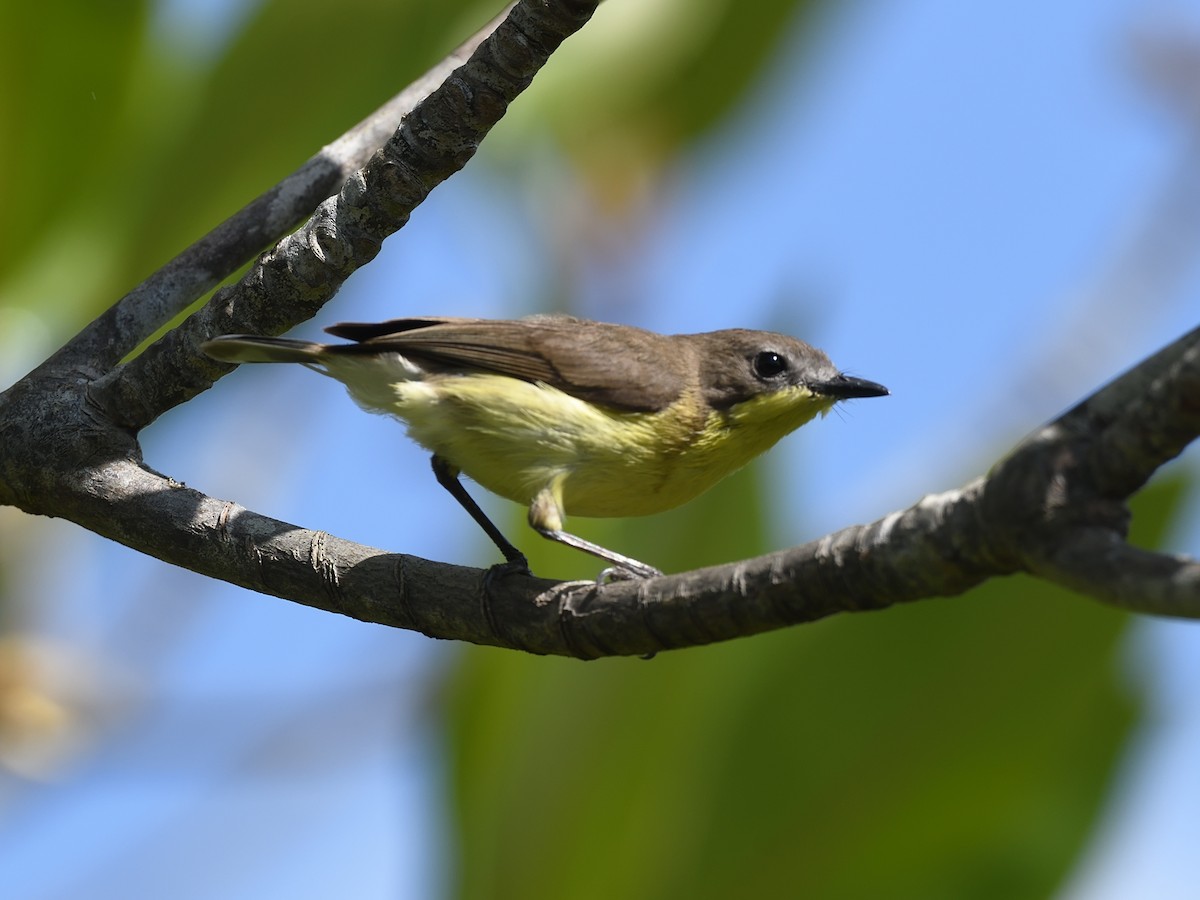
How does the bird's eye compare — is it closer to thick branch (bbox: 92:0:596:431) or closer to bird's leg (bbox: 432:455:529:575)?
bird's leg (bbox: 432:455:529:575)

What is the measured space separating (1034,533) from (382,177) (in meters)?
1.81

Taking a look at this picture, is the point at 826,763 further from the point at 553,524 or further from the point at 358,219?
the point at 358,219

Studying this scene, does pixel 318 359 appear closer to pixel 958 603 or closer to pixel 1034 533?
pixel 958 603

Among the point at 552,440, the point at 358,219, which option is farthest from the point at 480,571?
the point at 552,440

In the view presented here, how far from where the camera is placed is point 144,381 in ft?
11.9

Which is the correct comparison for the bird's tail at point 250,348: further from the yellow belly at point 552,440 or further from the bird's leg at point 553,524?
the bird's leg at point 553,524

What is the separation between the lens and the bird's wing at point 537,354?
15.9 feet

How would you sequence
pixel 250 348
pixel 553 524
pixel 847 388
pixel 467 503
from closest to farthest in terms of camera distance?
1. pixel 250 348
2. pixel 553 524
3. pixel 467 503
4. pixel 847 388

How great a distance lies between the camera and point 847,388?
5.34 meters

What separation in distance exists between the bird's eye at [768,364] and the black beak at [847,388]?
0.14 metres

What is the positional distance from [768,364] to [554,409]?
3.60 ft

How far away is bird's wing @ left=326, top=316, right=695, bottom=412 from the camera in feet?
15.9

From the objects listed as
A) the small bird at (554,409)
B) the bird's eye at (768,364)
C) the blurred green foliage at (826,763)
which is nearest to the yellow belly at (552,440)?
the small bird at (554,409)

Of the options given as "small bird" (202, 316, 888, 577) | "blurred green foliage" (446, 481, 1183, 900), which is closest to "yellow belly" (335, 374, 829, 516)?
"small bird" (202, 316, 888, 577)
